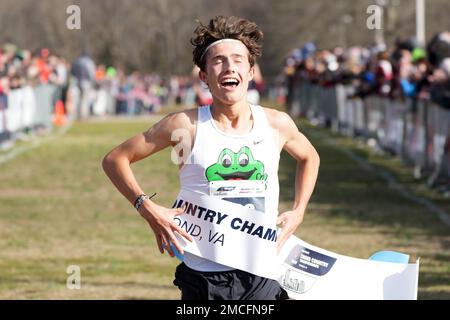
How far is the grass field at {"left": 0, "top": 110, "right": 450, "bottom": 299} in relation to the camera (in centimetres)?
1146

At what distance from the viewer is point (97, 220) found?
1630cm

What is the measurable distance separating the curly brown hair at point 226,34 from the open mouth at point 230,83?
6.9 inches

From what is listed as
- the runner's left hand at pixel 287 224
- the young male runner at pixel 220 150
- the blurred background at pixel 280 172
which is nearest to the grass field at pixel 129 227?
the blurred background at pixel 280 172

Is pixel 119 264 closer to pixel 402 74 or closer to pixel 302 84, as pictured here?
pixel 402 74

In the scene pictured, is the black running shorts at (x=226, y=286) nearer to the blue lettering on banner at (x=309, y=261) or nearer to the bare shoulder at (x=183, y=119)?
the blue lettering on banner at (x=309, y=261)

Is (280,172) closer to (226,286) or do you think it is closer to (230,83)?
(226,286)

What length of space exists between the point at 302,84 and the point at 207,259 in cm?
4145

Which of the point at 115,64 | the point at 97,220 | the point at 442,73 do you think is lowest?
the point at 115,64

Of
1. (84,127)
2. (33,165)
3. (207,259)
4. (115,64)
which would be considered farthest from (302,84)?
(115,64)

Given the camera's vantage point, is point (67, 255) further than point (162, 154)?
No

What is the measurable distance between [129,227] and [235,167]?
358 inches

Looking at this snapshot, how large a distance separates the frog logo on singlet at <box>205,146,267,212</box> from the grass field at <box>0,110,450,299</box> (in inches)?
157

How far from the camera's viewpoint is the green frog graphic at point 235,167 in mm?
6465

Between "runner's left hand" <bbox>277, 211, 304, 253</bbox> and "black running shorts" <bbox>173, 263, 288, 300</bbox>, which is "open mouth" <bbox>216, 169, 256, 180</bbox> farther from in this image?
"black running shorts" <bbox>173, 263, 288, 300</bbox>
